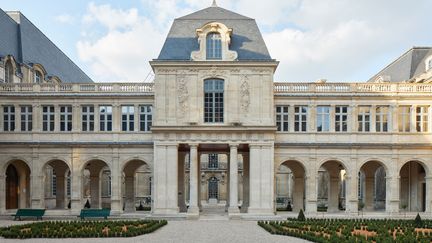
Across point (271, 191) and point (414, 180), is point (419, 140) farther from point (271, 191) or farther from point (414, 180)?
point (271, 191)

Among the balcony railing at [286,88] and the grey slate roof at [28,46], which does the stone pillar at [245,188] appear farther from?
the grey slate roof at [28,46]

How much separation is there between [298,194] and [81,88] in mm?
21632

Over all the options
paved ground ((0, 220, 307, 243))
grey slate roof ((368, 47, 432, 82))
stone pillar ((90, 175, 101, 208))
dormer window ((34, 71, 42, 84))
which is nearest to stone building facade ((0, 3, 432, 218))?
stone pillar ((90, 175, 101, 208))

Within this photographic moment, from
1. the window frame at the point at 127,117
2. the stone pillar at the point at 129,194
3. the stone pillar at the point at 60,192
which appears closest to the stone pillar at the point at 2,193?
the stone pillar at the point at 60,192

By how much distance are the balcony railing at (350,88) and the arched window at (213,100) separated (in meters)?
5.00

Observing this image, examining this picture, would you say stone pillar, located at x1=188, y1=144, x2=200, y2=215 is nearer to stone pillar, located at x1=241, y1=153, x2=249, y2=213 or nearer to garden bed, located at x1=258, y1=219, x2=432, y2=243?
stone pillar, located at x1=241, y1=153, x2=249, y2=213

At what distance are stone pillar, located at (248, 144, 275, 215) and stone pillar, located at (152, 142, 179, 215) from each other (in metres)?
6.13

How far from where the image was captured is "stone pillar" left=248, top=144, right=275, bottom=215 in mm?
40094

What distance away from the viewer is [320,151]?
138 ft

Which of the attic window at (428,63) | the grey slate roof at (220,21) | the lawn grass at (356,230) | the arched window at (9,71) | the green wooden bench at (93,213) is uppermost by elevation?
the grey slate roof at (220,21)

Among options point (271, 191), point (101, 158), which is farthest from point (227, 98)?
point (101, 158)

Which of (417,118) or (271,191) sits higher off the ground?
(417,118)

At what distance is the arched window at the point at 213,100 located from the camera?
4091cm

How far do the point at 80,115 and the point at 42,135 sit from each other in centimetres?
363
